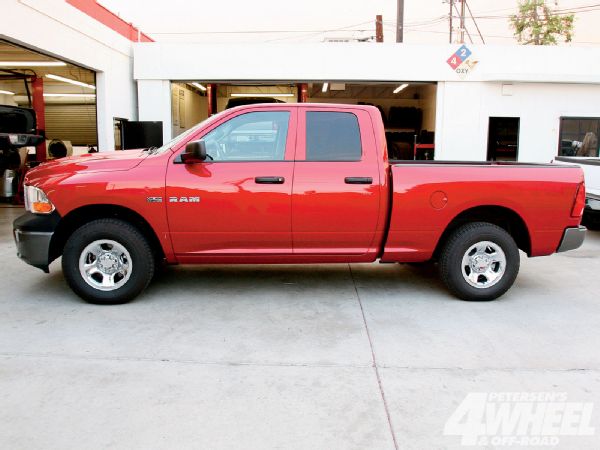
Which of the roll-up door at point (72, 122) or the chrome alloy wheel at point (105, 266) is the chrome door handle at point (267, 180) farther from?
the roll-up door at point (72, 122)

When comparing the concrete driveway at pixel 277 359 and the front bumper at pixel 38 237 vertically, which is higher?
the front bumper at pixel 38 237

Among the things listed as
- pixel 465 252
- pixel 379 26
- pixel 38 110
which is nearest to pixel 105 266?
pixel 465 252

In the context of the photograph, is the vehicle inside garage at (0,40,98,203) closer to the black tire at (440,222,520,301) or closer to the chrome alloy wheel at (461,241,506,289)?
the black tire at (440,222,520,301)

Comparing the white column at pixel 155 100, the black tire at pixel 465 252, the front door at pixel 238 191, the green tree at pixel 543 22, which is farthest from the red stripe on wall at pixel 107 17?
the green tree at pixel 543 22

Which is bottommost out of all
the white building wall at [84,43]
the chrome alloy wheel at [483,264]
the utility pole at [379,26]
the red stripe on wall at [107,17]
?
the chrome alloy wheel at [483,264]

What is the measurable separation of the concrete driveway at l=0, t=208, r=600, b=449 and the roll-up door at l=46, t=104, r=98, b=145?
75.9 ft

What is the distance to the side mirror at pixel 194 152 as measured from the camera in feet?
16.6

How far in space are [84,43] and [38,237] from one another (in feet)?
27.7

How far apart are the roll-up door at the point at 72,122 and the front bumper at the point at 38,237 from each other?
77.4 feet

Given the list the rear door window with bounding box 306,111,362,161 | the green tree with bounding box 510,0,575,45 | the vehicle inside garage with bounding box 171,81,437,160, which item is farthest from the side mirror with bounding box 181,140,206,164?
the green tree with bounding box 510,0,575,45

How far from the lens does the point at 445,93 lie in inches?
603

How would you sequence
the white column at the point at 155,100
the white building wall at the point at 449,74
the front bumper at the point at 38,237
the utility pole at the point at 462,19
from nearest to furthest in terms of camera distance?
the front bumper at the point at 38,237
the white building wall at the point at 449,74
the white column at the point at 155,100
the utility pole at the point at 462,19

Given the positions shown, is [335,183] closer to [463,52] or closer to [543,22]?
[463,52]

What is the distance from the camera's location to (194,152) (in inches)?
199
